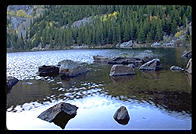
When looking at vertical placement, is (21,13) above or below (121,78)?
above

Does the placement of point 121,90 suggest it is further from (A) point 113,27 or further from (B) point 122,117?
(A) point 113,27

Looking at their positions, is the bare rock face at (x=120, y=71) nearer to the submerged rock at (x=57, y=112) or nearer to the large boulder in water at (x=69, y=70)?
the large boulder in water at (x=69, y=70)

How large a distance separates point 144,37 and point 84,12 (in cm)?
6571

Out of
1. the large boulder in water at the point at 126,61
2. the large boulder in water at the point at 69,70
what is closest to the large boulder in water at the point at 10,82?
the large boulder in water at the point at 69,70

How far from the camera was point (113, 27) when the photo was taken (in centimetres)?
8494

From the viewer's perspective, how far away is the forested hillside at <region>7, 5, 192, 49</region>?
253ft

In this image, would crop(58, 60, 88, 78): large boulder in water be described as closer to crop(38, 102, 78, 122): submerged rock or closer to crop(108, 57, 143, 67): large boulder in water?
crop(108, 57, 143, 67): large boulder in water

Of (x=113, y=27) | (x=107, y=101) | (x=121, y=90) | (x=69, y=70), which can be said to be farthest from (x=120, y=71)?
(x=113, y=27)

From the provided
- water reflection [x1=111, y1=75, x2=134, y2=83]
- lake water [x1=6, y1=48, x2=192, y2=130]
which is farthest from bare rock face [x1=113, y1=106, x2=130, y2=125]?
water reflection [x1=111, y1=75, x2=134, y2=83]

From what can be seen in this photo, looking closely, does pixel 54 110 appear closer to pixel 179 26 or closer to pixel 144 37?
pixel 144 37

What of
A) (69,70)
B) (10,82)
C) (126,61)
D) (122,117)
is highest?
(126,61)
